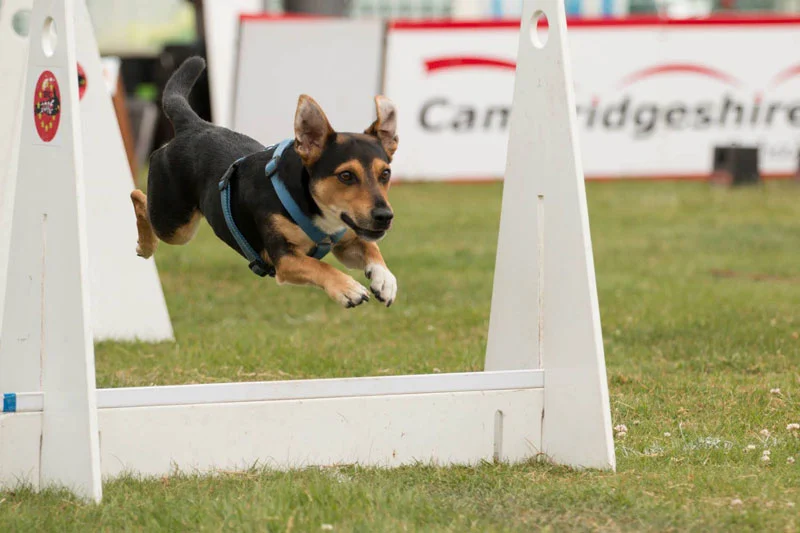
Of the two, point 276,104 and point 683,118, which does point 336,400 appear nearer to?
point 276,104

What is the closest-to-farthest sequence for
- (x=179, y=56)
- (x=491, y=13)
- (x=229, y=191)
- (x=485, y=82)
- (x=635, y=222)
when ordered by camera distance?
(x=229, y=191)
(x=635, y=222)
(x=485, y=82)
(x=179, y=56)
(x=491, y=13)

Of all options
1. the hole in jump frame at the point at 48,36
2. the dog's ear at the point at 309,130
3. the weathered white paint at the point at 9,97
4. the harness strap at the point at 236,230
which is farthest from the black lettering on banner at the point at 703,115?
the hole in jump frame at the point at 48,36

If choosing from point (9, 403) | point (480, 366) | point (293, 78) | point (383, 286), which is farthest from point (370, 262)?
point (293, 78)

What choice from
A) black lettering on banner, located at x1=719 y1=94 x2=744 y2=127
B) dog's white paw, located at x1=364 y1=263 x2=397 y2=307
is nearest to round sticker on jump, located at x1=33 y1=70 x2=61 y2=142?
dog's white paw, located at x1=364 y1=263 x2=397 y2=307

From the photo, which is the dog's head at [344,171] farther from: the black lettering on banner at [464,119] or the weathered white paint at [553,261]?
the black lettering on banner at [464,119]

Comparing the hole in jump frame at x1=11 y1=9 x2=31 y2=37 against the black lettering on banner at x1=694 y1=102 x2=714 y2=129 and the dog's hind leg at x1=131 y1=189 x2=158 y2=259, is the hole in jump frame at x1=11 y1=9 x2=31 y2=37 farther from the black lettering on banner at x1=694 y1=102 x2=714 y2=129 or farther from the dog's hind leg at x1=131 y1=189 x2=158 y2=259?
the black lettering on banner at x1=694 y1=102 x2=714 y2=129

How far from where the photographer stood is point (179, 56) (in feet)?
66.0

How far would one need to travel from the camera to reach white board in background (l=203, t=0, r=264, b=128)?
690 inches

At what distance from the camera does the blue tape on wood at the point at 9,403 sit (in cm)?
398

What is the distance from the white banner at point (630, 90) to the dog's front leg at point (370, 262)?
39.1 feet

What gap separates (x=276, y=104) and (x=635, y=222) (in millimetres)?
5667

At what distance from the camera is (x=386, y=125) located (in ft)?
13.6

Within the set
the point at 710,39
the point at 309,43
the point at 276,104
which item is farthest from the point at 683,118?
the point at 276,104

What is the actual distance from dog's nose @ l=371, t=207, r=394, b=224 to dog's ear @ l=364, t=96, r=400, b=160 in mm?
308
